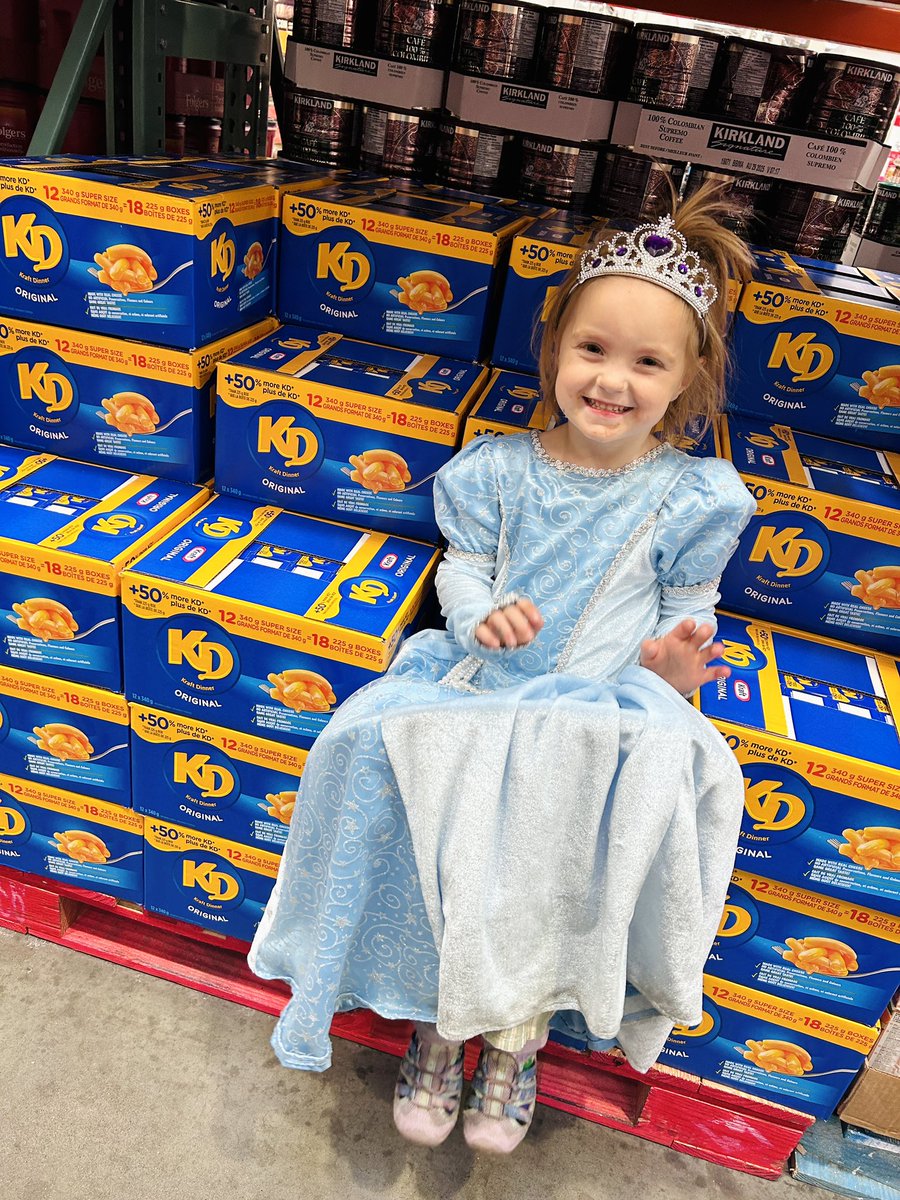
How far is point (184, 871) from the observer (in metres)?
1.39

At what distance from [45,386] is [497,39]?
1002 millimetres

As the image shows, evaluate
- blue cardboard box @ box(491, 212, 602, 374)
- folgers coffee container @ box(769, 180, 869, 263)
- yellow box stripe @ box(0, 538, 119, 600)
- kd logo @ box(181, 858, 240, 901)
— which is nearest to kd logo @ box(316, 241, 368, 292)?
blue cardboard box @ box(491, 212, 602, 374)

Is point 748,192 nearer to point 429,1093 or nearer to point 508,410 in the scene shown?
point 508,410

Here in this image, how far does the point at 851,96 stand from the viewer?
60.3 inches

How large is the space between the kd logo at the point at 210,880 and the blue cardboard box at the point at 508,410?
0.75 metres

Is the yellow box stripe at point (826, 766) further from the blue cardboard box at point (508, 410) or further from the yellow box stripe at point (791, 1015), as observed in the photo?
the blue cardboard box at point (508, 410)

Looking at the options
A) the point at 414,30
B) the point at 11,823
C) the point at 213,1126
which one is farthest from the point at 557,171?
the point at 213,1126

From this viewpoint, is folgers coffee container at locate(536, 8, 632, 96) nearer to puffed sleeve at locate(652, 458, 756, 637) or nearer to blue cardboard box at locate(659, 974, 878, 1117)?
puffed sleeve at locate(652, 458, 756, 637)

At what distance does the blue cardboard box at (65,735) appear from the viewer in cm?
131

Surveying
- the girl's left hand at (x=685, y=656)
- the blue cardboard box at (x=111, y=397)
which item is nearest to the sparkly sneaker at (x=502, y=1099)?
the girl's left hand at (x=685, y=656)

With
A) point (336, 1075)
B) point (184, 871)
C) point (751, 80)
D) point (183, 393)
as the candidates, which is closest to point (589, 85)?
point (751, 80)

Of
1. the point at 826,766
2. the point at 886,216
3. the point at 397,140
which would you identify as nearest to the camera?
the point at 826,766

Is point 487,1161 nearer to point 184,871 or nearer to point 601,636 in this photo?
point 184,871

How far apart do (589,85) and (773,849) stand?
134 centimetres
